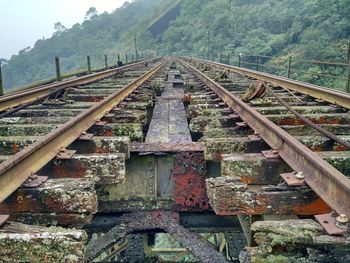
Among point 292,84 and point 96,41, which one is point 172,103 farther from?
point 96,41

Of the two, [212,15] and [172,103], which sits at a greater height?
[212,15]

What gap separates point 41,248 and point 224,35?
68.0 metres

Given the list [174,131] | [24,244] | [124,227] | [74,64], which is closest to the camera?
[24,244]

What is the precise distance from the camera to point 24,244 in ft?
4.56

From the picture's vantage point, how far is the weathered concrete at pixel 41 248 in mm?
1387

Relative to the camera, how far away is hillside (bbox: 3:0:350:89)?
35.2 meters

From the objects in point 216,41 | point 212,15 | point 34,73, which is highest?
point 212,15

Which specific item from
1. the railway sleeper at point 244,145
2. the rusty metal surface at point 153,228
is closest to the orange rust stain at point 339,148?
the railway sleeper at point 244,145

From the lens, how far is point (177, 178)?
105 inches

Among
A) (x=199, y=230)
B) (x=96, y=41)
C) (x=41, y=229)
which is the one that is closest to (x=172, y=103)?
(x=199, y=230)

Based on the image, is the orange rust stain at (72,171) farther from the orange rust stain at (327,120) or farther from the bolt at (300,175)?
the orange rust stain at (327,120)

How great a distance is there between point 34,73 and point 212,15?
59.6 meters

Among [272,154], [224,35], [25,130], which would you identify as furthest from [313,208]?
[224,35]

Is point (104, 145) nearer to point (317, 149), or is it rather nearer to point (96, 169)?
point (96, 169)
